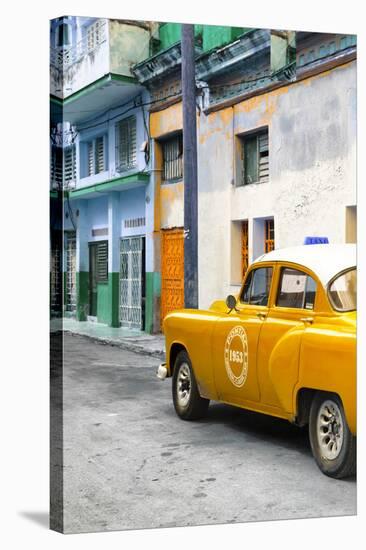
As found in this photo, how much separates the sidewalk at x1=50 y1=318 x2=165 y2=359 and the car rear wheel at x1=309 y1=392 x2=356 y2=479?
1230 mm

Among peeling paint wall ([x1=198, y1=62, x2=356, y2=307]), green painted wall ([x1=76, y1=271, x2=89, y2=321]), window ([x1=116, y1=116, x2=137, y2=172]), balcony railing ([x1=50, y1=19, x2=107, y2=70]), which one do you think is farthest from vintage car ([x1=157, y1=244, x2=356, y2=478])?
balcony railing ([x1=50, y1=19, x2=107, y2=70])

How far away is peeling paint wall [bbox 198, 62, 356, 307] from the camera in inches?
229

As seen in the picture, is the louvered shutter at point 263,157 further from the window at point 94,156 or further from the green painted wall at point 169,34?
the window at point 94,156

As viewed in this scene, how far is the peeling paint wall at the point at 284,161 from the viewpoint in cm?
582

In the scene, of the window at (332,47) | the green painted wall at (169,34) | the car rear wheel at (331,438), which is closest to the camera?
the car rear wheel at (331,438)

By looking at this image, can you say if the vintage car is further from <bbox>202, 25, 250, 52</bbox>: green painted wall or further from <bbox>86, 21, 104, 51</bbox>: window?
<bbox>86, 21, 104, 51</bbox>: window

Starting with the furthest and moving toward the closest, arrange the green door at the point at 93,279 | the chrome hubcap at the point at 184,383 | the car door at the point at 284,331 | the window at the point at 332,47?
the chrome hubcap at the point at 184,383, the window at the point at 332,47, the green door at the point at 93,279, the car door at the point at 284,331

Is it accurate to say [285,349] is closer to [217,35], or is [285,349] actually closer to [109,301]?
[109,301]

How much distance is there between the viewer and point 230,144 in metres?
5.88

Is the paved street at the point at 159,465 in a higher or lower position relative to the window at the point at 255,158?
lower

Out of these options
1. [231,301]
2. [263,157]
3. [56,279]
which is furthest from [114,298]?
[263,157]

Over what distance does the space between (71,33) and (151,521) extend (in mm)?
3022

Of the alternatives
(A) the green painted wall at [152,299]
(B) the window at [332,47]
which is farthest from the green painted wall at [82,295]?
(B) the window at [332,47]

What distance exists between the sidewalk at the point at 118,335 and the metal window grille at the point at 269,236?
960 millimetres
